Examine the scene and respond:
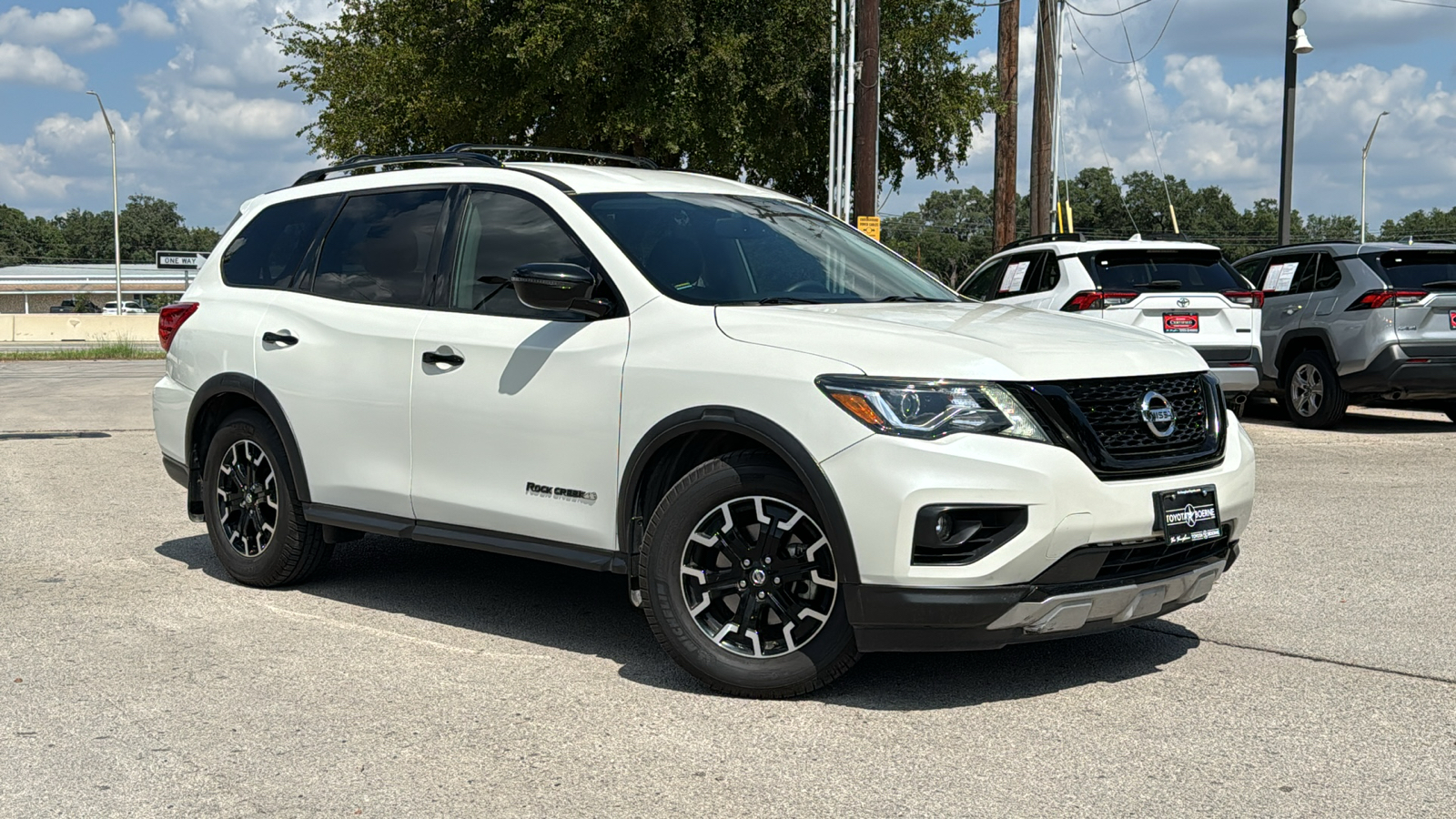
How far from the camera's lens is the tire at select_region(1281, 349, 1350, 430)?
1432 cm

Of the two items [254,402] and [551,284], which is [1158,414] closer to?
[551,284]

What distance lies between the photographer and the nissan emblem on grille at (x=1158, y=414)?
493 cm

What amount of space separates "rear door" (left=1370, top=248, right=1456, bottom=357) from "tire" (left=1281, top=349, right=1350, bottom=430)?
2.85 feet

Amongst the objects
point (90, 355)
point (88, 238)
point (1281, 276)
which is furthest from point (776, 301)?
point (88, 238)

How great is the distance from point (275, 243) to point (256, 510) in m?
1.29

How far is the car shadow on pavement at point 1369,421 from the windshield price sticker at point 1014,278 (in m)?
3.46

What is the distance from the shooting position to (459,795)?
4.10 m

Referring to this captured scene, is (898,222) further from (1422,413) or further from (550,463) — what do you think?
(550,463)

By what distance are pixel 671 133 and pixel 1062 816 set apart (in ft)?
65.0

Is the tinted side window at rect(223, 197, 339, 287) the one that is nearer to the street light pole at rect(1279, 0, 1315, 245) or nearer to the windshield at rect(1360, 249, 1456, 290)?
the windshield at rect(1360, 249, 1456, 290)

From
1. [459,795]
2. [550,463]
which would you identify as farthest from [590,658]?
[459,795]

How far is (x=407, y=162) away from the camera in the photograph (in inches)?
266

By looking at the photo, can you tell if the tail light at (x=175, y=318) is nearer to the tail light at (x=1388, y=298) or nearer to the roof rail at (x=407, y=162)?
the roof rail at (x=407, y=162)

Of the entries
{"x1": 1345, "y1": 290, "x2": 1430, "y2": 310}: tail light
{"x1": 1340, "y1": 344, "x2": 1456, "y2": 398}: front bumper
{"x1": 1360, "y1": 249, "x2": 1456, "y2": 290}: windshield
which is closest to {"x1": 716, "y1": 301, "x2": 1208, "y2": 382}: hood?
{"x1": 1340, "y1": 344, "x2": 1456, "y2": 398}: front bumper
